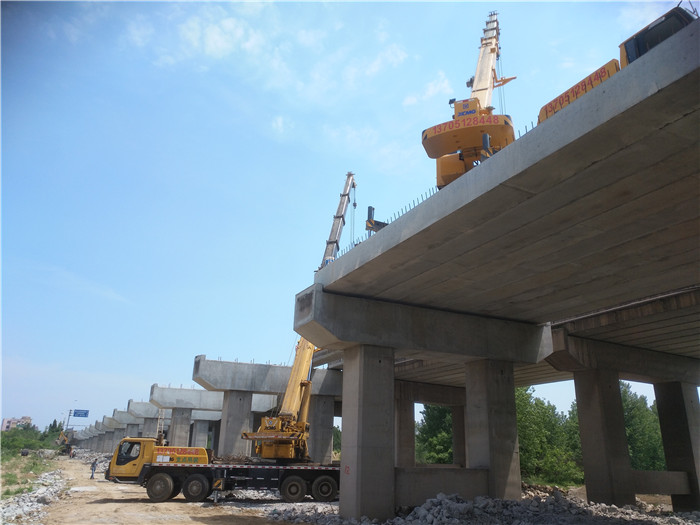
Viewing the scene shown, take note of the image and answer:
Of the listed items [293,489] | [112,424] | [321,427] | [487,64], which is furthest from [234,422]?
[112,424]

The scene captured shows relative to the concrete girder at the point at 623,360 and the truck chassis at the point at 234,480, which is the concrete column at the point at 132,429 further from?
the concrete girder at the point at 623,360

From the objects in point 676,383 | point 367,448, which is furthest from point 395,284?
point 676,383

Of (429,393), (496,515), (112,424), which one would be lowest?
(496,515)

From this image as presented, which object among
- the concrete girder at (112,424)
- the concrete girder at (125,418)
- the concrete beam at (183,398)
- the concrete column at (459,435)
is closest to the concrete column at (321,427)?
the concrete column at (459,435)

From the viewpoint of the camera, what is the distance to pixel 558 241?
11.7 meters

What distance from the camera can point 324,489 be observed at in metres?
20.8

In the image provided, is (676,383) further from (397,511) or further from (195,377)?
(195,377)

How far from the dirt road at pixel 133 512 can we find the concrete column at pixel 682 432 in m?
17.2

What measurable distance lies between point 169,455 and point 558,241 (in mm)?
16104

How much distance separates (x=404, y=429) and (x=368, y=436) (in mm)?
17705

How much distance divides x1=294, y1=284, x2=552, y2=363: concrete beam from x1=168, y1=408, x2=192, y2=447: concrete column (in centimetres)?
2706

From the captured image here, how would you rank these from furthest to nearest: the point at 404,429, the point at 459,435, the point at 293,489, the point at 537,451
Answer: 1. the point at 537,451
2. the point at 459,435
3. the point at 404,429
4. the point at 293,489

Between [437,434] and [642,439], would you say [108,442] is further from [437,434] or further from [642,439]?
[642,439]

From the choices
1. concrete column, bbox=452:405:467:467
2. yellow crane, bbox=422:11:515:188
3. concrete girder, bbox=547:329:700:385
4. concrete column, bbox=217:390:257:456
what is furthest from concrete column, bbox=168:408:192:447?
yellow crane, bbox=422:11:515:188
